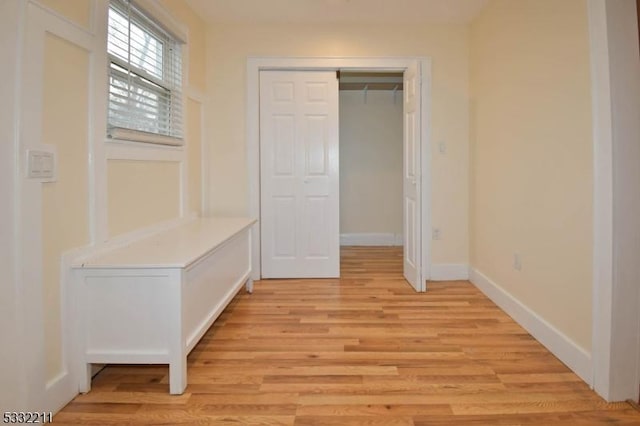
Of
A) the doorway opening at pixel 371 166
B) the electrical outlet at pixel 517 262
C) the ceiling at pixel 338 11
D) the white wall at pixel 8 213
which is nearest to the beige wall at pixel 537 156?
the electrical outlet at pixel 517 262

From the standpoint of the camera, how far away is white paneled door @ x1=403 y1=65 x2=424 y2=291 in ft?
12.3

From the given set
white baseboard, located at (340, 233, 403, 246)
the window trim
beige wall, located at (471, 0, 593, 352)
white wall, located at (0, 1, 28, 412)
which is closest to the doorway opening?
white baseboard, located at (340, 233, 403, 246)

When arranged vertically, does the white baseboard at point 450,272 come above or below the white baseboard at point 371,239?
below

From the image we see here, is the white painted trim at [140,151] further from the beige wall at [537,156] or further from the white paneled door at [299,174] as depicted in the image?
the beige wall at [537,156]

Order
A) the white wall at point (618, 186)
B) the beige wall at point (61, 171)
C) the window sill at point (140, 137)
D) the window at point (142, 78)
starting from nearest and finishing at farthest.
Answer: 1. the beige wall at point (61, 171)
2. the white wall at point (618, 186)
3. the window sill at point (140, 137)
4. the window at point (142, 78)

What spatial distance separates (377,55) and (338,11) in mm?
561

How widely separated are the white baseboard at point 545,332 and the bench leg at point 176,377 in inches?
75.9

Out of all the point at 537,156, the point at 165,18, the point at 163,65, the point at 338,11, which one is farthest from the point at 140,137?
the point at 537,156

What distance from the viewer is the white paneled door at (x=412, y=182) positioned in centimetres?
375

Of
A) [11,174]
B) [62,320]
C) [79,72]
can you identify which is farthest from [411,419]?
[79,72]

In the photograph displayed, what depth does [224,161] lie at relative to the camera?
13.7 feet

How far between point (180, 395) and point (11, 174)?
1175 millimetres

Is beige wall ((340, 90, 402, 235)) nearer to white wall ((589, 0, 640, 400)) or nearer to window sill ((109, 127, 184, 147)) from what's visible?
window sill ((109, 127, 184, 147))

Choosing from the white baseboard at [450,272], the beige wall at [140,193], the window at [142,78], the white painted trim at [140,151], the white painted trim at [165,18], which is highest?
the white painted trim at [165,18]
